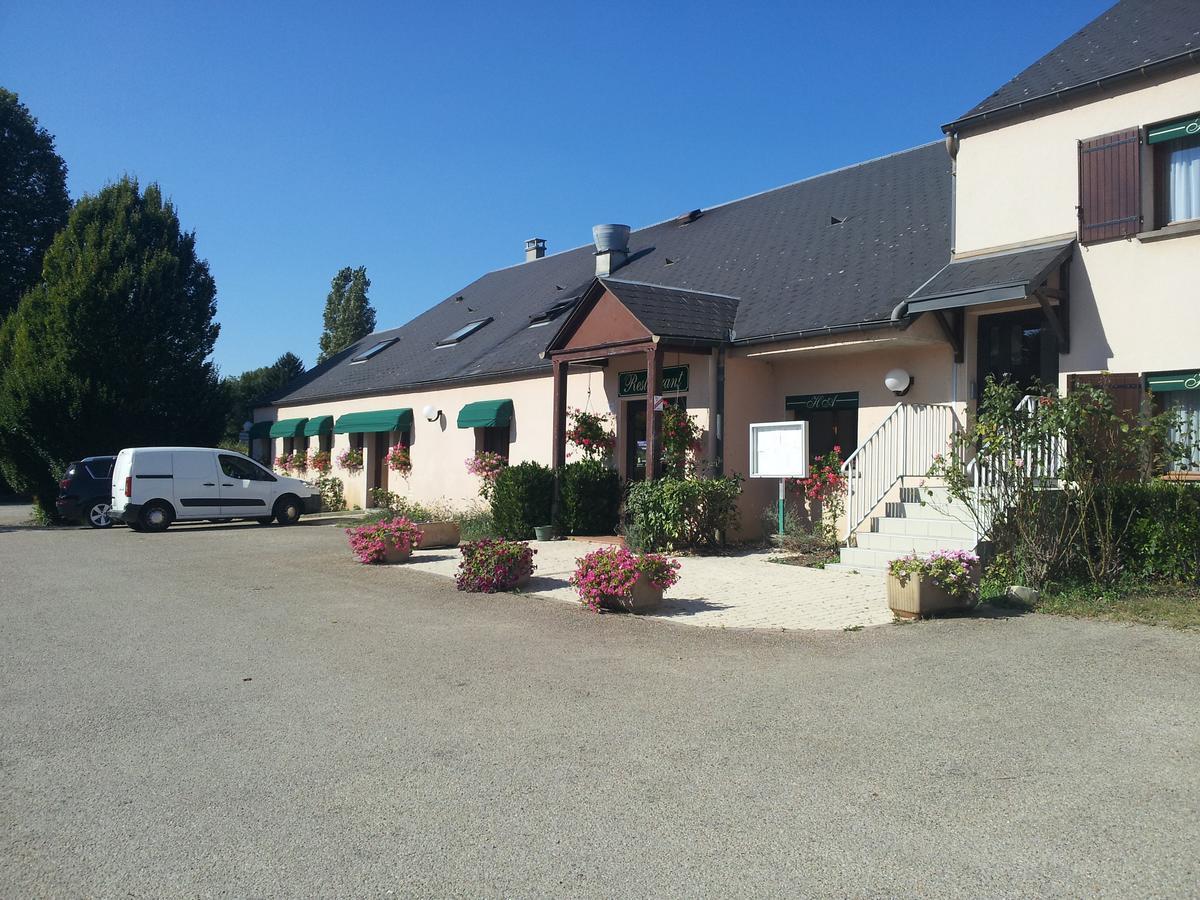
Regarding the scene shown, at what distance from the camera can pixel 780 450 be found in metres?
12.3

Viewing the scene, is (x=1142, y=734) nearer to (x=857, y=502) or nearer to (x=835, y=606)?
(x=835, y=606)

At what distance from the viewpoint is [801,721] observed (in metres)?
5.12

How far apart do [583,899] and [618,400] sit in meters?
13.6

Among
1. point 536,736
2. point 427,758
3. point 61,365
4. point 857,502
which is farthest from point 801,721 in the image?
point 61,365

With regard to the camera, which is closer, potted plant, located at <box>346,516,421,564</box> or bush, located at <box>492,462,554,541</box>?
potted plant, located at <box>346,516,421,564</box>

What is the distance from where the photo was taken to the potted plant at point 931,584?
786 centimetres

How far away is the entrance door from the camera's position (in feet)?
37.1

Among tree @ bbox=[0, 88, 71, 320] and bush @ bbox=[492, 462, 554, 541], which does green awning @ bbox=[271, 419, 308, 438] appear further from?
tree @ bbox=[0, 88, 71, 320]

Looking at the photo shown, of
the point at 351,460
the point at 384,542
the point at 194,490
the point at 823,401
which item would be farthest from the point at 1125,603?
the point at 351,460

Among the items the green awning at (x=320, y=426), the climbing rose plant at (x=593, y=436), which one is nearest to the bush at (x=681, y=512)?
the climbing rose plant at (x=593, y=436)

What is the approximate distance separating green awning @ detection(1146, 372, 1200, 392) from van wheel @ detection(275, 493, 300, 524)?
16.6m

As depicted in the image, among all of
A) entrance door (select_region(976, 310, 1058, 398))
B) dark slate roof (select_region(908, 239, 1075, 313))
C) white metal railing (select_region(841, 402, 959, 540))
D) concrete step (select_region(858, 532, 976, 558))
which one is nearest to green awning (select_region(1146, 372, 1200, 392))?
entrance door (select_region(976, 310, 1058, 398))

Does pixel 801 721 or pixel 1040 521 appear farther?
pixel 1040 521

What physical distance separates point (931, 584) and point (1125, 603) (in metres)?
1.73
